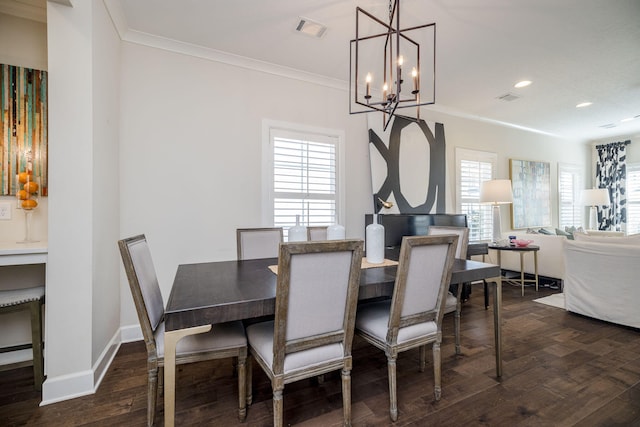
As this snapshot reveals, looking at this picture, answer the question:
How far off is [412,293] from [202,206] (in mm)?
2144

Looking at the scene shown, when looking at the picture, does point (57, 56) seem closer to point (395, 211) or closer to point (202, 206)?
point (202, 206)

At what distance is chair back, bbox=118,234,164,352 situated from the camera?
1.34 meters

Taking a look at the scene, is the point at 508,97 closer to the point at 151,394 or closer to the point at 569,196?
the point at 569,196

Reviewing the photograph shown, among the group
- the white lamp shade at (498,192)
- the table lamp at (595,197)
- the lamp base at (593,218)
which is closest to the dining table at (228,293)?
the white lamp shade at (498,192)

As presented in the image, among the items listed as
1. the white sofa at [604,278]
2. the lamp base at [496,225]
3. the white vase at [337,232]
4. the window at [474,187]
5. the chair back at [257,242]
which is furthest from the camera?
the window at [474,187]

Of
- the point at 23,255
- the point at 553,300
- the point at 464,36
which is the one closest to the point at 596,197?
the point at 553,300

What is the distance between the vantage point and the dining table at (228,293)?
1.18 m

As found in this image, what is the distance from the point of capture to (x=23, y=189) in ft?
6.64

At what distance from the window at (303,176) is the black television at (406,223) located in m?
0.58

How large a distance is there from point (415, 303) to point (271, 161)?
2.15 metres

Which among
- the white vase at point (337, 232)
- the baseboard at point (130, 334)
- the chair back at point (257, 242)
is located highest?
the white vase at point (337, 232)

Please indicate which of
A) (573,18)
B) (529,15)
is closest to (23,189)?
(529,15)

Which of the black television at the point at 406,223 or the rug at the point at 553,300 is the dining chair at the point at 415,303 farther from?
the rug at the point at 553,300

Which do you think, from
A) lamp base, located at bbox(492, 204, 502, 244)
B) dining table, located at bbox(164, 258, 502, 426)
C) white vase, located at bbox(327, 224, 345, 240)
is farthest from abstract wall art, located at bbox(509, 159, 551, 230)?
white vase, located at bbox(327, 224, 345, 240)
